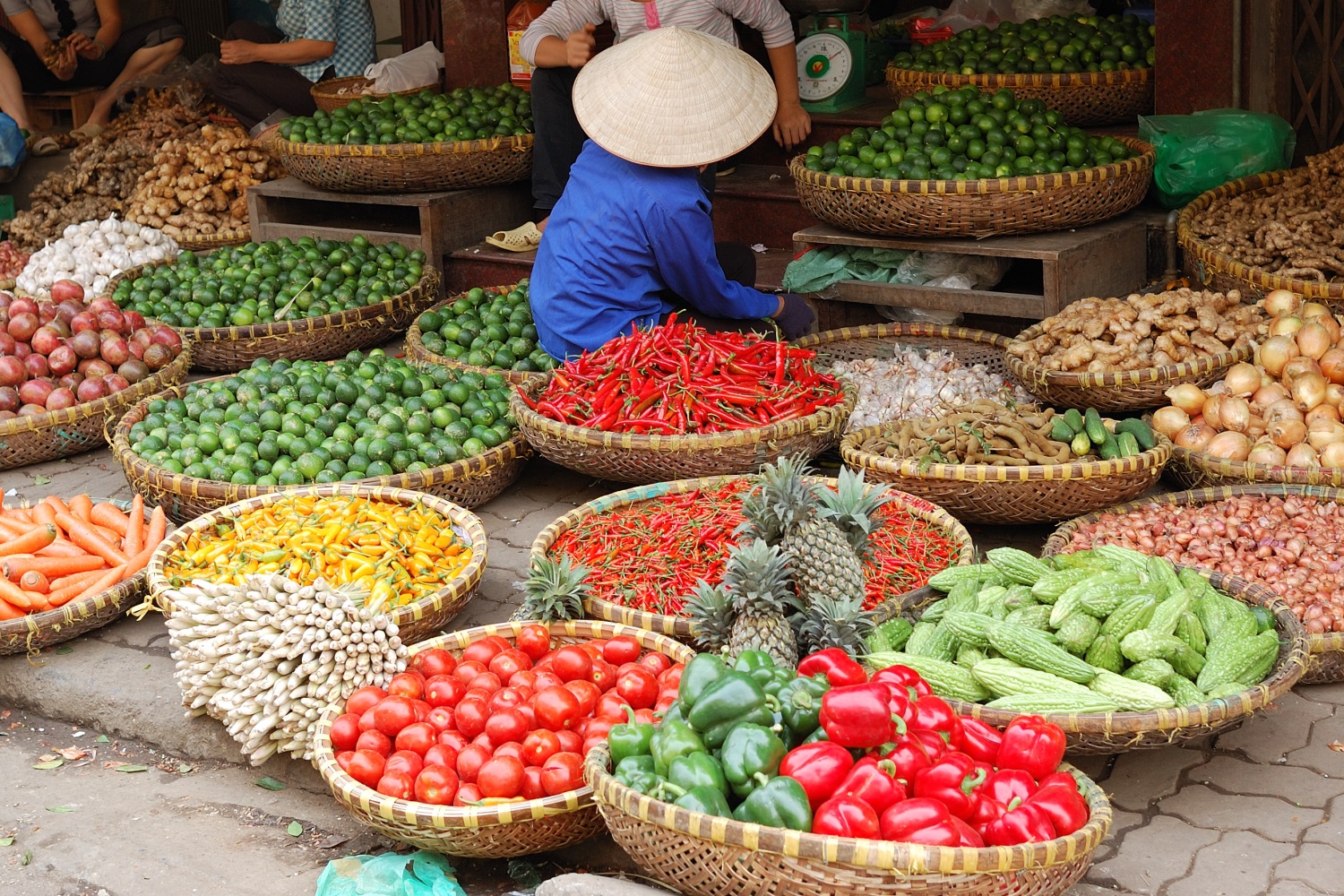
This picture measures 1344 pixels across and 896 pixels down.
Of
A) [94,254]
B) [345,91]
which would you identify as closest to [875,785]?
[94,254]

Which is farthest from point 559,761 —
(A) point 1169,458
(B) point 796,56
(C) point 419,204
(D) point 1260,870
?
(B) point 796,56

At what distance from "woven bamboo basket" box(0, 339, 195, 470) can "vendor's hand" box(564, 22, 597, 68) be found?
2.23 m

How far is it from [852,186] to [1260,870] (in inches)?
117

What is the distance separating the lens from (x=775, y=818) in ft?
7.41

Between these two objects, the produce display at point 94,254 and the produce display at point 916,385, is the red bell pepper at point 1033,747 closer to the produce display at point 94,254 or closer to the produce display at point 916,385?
the produce display at point 916,385

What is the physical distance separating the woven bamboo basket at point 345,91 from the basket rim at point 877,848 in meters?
5.41

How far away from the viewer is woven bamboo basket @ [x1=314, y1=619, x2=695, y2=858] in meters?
2.63

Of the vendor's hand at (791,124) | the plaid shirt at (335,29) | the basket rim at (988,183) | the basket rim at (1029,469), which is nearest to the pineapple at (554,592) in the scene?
the basket rim at (1029,469)

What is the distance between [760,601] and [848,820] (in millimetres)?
736

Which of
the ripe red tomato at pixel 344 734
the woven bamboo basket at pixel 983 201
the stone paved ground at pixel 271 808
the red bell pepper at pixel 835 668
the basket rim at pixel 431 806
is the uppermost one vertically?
the woven bamboo basket at pixel 983 201

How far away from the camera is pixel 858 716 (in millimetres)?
2348

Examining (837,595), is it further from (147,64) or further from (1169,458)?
(147,64)

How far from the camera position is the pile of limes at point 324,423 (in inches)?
171

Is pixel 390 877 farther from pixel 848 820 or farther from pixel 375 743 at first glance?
pixel 848 820
